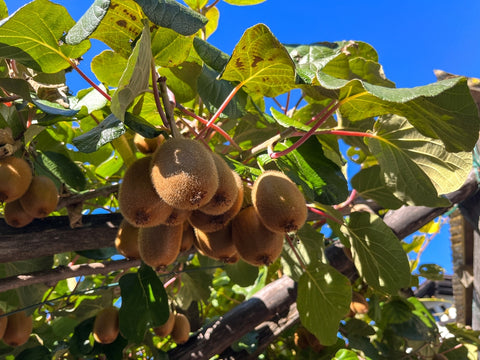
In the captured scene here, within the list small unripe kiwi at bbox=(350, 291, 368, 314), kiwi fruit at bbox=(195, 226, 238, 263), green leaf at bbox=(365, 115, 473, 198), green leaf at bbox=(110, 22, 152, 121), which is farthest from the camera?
small unripe kiwi at bbox=(350, 291, 368, 314)

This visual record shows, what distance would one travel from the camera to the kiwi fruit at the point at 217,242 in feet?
2.69

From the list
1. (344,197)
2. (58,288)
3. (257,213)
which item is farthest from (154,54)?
(58,288)

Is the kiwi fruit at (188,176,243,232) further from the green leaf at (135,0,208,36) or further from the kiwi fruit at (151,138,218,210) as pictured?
the green leaf at (135,0,208,36)

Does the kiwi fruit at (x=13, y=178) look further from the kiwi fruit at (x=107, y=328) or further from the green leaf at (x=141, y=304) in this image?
the kiwi fruit at (x=107, y=328)

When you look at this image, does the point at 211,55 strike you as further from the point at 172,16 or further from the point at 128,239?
the point at 128,239

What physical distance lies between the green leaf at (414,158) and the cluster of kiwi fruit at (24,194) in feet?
2.31

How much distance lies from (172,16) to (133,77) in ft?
0.35

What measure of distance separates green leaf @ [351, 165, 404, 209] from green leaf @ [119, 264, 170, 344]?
655 mm

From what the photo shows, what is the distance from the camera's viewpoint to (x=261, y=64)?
31.8 inches

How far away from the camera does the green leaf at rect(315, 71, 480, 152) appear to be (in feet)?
2.04

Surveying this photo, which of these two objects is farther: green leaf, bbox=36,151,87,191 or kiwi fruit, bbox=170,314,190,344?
kiwi fruit, bbox=170,314,190,344

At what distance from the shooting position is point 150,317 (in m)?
1.05

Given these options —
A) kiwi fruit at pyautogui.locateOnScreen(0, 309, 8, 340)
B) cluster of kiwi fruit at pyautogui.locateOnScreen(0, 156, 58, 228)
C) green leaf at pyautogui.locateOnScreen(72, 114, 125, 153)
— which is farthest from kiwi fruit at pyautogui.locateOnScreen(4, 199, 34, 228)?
kiwi fruit at pyautogui.locateOnScreen(0, 309, 8, 340)

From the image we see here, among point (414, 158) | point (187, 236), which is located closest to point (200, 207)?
point (187, 236)
